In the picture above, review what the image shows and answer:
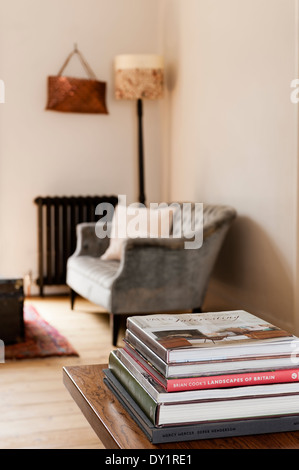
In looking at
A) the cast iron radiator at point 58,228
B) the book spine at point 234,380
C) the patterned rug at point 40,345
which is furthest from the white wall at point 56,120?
the book spine at point 234,380

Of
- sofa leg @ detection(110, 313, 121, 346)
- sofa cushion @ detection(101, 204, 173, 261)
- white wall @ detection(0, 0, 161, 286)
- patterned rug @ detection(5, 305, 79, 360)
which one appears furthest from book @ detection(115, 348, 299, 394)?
white wall @ detection(0, 0, 161, 286)

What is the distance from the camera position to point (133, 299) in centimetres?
339

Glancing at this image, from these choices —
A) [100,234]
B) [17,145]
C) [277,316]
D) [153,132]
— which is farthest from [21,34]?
[277,316]

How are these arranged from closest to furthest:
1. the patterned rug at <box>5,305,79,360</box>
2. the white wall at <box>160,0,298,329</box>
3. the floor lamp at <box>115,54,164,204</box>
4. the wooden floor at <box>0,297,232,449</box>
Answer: the wooden floor at <box>0,297,232,449</box>
the patterned rug at <box>5,305,79,360</box>
the white wall at <box>160,0,298,329</box>
the floor lamp at <box>115,54,164,204</box>

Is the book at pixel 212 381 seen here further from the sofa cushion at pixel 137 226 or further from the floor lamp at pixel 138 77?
the floor lamp at pixel 138 77

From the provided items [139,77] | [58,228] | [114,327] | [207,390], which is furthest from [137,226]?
[207,390]

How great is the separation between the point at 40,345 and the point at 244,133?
5.82ft

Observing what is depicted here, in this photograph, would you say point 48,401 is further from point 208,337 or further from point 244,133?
point 244,133

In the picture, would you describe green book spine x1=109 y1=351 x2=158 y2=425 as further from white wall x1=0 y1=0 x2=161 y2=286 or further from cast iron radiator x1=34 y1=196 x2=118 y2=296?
white wall x1=0 y1=0 x2=161 y2=286

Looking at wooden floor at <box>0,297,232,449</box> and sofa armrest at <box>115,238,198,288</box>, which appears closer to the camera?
wooden floor at <box>0,297,232,449</box>

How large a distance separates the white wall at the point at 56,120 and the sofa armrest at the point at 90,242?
0.80 metres

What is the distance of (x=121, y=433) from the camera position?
105cm

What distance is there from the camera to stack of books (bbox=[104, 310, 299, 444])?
1.04 metres

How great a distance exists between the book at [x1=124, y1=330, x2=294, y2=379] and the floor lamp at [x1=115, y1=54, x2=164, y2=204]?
154 inches
